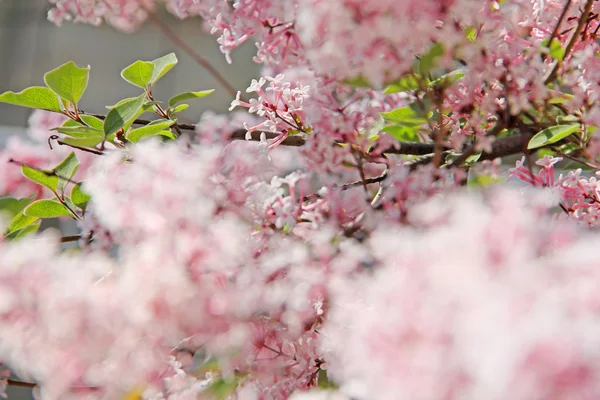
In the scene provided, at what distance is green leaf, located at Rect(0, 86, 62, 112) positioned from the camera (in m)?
0.49

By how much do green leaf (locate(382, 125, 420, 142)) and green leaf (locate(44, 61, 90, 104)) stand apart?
9.4 inches

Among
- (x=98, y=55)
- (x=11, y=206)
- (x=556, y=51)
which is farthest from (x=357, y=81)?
(x=98, y=55)

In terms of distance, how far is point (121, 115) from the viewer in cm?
44

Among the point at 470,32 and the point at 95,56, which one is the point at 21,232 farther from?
the point at 95,56

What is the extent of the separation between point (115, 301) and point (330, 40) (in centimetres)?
14

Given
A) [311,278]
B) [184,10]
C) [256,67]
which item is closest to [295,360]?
[311,278]

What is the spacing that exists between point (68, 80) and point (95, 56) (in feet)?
4.40

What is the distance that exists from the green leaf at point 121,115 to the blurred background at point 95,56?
4.27ft

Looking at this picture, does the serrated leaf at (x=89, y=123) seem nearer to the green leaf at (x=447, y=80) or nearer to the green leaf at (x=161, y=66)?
the green leaf at (x=161, y=66)

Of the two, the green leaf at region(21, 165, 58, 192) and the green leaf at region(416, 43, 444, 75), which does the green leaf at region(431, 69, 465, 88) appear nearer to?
the green leaf at region(416, 43, 444, 75)

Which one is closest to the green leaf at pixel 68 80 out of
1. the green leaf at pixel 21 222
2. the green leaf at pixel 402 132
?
the green leaf at pixel 21 222

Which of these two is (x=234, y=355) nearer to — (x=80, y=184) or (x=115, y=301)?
(x=115, y=301)

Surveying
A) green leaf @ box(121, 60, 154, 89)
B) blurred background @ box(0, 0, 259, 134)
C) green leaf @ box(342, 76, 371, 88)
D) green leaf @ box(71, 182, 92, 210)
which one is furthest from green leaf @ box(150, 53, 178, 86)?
blurred background @ box(0, 0, 259, 134)

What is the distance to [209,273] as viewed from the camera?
0.83ft
